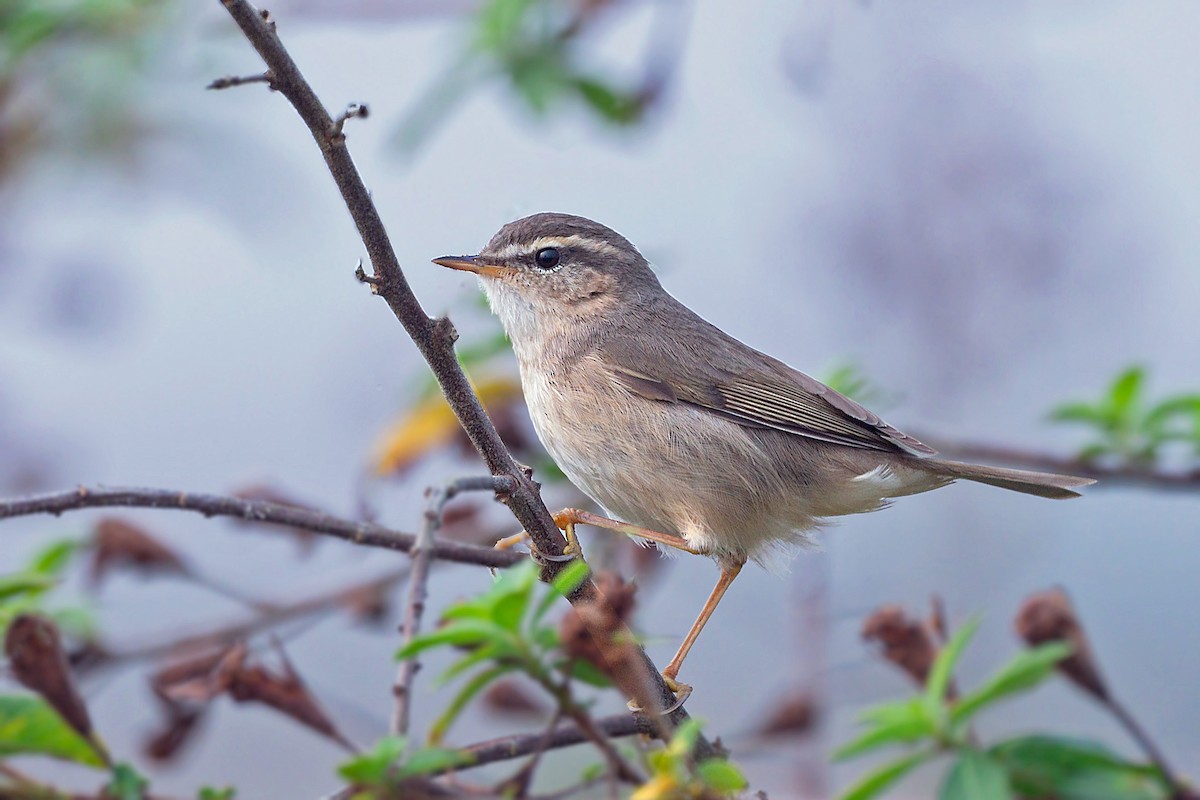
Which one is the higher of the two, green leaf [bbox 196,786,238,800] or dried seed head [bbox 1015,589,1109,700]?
dried seed head [bbox 1015,589,1109,700]

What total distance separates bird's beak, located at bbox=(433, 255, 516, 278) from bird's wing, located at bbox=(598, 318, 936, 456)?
1.45 ft

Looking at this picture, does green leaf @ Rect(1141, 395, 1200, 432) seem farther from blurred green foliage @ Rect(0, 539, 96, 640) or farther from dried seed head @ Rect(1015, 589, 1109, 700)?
blurred green foliage @ Rect(0, 539, 96, 640)

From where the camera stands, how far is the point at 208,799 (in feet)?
5.72

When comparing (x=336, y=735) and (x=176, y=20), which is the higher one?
(x=176, y=20)

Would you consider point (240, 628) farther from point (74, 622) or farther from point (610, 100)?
point (610, 100)

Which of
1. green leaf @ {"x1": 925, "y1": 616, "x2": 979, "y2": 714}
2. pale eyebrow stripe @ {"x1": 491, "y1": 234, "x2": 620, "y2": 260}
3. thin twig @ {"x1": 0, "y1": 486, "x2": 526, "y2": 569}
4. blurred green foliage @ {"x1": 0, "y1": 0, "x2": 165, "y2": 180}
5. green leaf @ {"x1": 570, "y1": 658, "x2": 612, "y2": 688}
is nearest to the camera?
green leaf @ {"x1": 925, "y1": 616, "x2": 979, "y2": 714}

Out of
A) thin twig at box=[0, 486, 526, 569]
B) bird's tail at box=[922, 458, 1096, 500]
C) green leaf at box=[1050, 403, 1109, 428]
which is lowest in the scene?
thin twig at box=[0, 486, 526, 569]

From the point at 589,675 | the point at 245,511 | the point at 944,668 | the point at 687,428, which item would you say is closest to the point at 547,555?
the point at 589,675

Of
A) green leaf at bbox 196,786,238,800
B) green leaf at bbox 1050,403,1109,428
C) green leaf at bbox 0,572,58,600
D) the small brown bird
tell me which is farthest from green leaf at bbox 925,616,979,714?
green leaf at bbox 1050,403,1109,428

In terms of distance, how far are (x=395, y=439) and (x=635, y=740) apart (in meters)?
1.76

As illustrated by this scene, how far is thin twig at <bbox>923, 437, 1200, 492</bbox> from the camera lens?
126 inches

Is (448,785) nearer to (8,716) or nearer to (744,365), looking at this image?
(8,716)

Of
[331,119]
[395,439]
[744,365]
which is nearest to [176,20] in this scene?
[395,439]

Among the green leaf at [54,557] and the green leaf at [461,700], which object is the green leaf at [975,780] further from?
the green leaf at [54,557]
